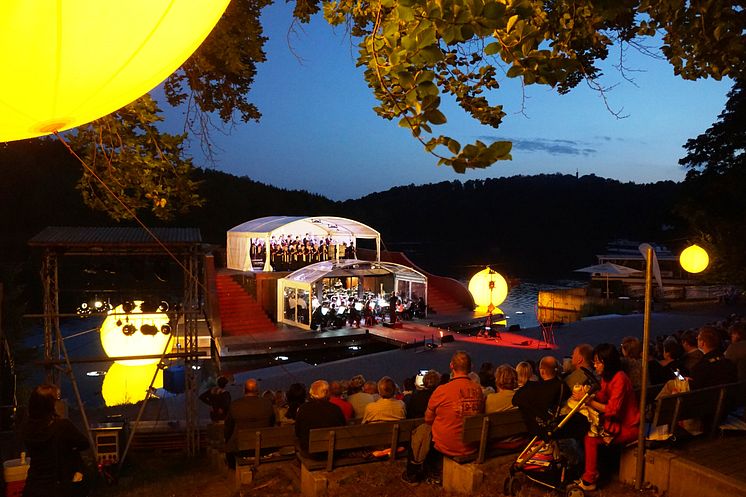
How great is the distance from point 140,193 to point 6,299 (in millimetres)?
14065

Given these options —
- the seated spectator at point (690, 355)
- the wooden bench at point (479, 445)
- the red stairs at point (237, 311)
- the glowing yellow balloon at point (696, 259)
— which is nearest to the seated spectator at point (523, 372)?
the wooden bench at point (479, 445)

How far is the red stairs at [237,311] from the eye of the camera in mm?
18586

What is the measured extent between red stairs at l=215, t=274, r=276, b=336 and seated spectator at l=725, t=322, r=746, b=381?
15.0 metres

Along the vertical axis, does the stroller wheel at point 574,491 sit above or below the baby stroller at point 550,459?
below

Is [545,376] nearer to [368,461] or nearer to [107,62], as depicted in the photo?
[368,461]

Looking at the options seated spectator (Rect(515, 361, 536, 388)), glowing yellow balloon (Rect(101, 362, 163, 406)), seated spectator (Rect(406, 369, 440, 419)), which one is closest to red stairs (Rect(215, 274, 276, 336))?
glowing yellow balloon (Rect(101, 362, 163, 406))

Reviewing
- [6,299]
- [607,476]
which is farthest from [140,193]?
[6,299]

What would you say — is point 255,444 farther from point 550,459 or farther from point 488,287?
point 488,287

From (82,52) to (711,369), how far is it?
4.75m

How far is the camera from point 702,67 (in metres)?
4.33

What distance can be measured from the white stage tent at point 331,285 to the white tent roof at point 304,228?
267 centimetres

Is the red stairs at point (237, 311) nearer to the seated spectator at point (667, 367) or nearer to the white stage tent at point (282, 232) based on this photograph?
the white stage tent at point (282, 232)

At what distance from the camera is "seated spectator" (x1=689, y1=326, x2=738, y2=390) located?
4.55m

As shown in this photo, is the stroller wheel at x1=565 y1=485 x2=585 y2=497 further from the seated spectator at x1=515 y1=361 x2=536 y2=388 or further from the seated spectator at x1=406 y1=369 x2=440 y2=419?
the seated spectator at x1=406 y1=369 x2=440 y2=419
